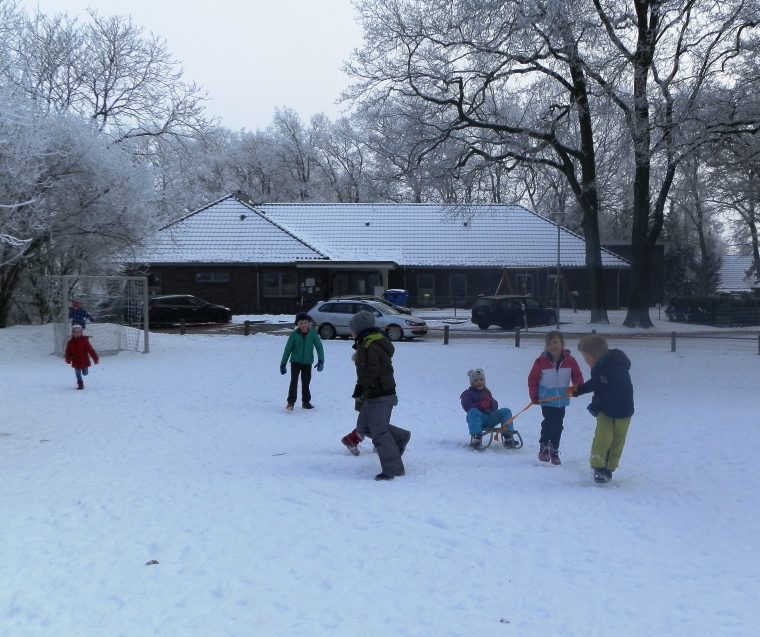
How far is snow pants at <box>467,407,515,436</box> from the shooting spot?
10.8 meters

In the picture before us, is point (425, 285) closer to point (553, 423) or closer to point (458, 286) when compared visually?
point (458, 286)

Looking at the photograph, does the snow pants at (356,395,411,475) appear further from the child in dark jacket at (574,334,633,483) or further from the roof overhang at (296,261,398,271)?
the roof overhang at (296,261,398,271)

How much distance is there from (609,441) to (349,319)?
2029 centimetres

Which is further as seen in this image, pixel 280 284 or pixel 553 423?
pixel 280 284

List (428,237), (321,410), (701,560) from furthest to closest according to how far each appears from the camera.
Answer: (428,237) < (321,410) < (701,560)

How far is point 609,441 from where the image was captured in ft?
28.7

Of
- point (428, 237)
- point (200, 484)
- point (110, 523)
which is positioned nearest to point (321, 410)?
point (200, 484)

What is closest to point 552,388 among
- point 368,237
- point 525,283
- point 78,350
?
point 78,350

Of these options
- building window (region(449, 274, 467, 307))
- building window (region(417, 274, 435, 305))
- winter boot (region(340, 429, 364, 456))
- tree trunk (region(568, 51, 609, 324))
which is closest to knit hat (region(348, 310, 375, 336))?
winter boot (region(340, 429, 364, 456))

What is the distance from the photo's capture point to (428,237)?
1964 inches

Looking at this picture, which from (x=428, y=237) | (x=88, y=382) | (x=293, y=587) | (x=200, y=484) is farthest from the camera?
(x=428, y=237)

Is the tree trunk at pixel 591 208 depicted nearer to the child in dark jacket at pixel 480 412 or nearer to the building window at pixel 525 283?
the building window at pixel 525 283

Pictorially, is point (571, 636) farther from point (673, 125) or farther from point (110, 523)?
point (673, 125)

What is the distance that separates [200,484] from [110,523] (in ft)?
5.08
